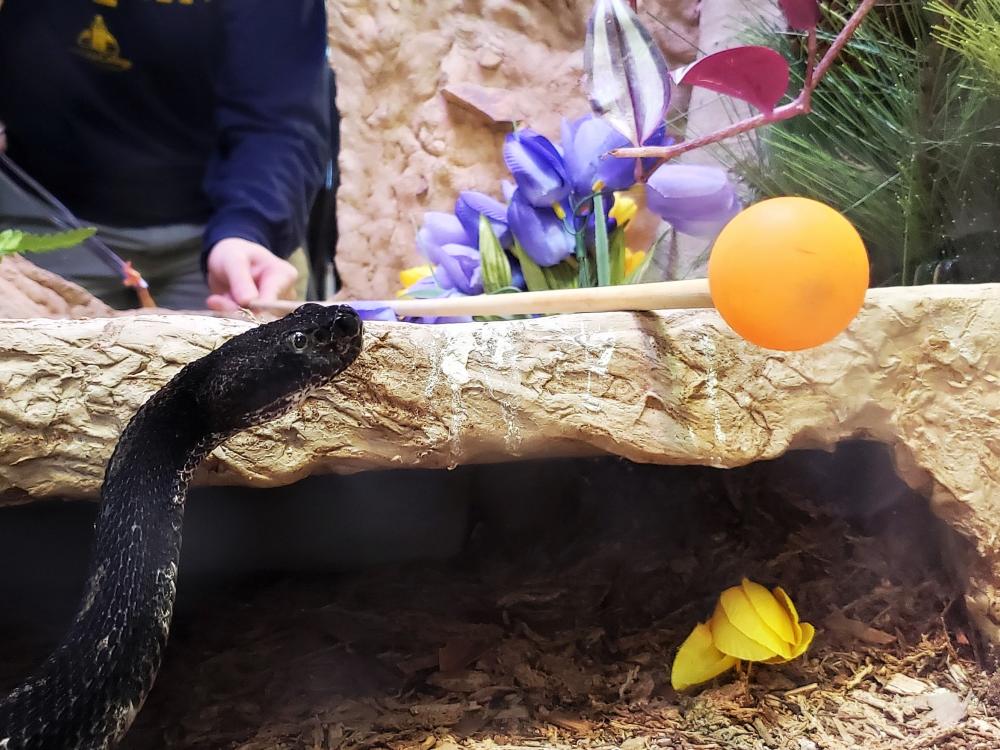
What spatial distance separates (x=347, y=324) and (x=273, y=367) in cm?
9

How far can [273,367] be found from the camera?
0.71m

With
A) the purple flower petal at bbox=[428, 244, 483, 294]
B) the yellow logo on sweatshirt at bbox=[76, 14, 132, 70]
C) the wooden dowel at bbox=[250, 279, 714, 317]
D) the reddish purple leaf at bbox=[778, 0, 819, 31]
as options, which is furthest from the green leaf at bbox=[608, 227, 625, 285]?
the yellow logo on sweatshirt at bbox=[76, 14, 132, 70]

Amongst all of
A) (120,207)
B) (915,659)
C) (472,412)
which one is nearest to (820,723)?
(915,659)

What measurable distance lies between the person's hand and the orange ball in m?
1.05

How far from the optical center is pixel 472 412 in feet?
2.55

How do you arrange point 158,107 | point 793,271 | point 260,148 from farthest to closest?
1. point 260,148
2. point 158,107
3. point 793,271

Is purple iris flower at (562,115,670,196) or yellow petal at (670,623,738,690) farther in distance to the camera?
purple iris flower at (562,115,670,196)

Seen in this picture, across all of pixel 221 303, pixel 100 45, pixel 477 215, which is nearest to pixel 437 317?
pixel 477 215

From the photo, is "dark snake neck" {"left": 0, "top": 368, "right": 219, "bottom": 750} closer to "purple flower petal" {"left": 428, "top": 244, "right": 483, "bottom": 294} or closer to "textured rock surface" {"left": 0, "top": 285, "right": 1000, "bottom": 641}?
"textured rock surface" {"left": 0, "top": 285, "right": 1000, "bottom": 641}

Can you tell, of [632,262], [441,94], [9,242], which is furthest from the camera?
[441,94]

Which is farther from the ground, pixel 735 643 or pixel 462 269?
pixel 462 269

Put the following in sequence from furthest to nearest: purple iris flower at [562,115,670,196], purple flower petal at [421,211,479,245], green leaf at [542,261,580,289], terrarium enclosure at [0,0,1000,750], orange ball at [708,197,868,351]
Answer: purple flower petal at [421,211,479,245]
green leaf at [542,261,580,289]
purple iris flower at [562,115,670,196]
terrarium enclosure at [0,0,1000,750]
orange ball at [708,197,868,351]

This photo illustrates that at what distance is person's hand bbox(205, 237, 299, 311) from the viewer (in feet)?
4.54

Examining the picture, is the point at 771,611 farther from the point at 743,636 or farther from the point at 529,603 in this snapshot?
the point at 529,603
